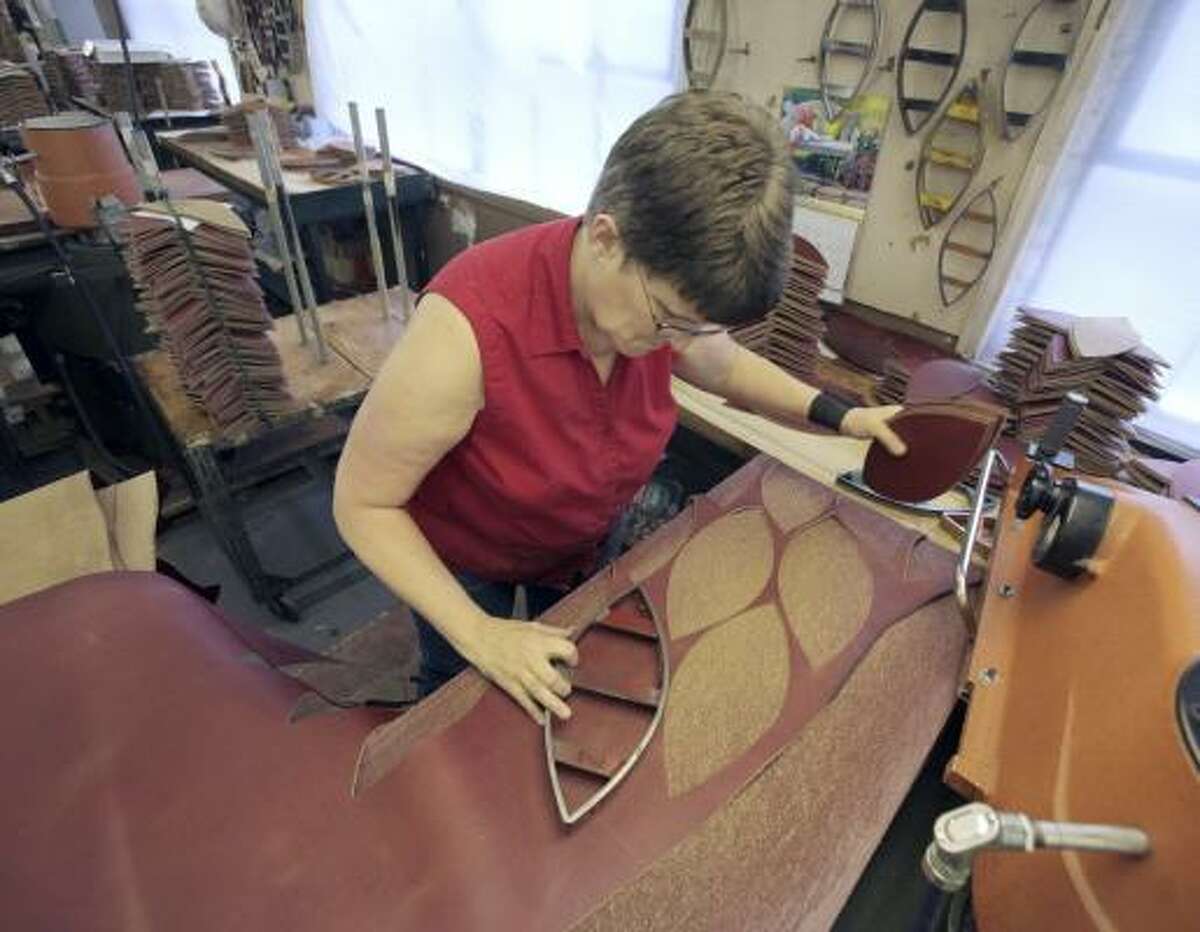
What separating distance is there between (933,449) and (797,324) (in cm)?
79

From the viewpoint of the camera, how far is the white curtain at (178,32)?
4.43 m

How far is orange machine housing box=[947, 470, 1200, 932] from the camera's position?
401mm

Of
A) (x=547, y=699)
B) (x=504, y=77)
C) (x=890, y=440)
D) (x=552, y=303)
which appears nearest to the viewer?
(x=547, y=699)

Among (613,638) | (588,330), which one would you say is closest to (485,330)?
(588,330)

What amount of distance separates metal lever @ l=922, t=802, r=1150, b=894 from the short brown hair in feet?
1.69

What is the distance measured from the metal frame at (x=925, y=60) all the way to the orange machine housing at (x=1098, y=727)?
112 cm

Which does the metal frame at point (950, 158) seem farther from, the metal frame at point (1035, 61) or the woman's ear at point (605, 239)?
the woman's ear at point (605, 239)

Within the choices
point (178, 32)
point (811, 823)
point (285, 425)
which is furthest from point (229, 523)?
point (178, 32)

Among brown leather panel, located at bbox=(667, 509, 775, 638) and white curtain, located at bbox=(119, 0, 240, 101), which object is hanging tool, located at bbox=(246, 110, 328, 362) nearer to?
brown leather panel, located at bbox=(667, 509, 775, 638)

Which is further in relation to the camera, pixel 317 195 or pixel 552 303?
pixel 317 195

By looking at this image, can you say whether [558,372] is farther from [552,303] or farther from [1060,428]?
[1060,428]

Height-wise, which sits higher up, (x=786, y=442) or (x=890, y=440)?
(x=890, y=440)

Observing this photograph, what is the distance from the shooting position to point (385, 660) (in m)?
1.87

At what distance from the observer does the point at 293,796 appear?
665 mm
